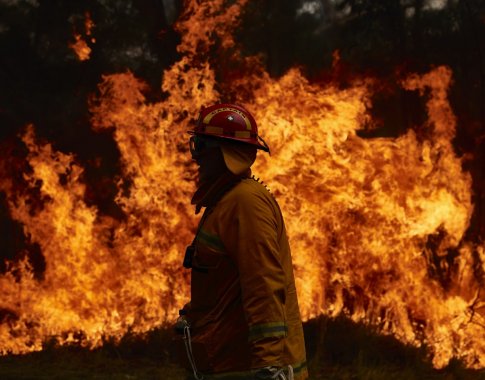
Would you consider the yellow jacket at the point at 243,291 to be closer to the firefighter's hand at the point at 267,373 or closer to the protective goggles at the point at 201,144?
the firefighter's hand at the point at 267,373

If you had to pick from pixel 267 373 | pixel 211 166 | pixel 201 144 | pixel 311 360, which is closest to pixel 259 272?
pixel 267 373

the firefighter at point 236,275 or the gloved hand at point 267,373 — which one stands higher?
the firefighter at point 236,275

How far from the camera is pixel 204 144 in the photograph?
3797 millimetres

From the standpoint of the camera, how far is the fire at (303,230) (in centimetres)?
1006

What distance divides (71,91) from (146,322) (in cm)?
617

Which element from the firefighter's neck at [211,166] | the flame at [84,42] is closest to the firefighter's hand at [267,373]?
the firefighter's neck at [211,166]

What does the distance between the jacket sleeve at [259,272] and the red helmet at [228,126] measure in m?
0.36

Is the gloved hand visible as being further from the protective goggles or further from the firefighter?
the protective goggles

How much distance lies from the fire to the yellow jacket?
245 inches

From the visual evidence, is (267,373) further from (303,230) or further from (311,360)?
(303,230)

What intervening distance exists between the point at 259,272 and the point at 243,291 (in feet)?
0.34

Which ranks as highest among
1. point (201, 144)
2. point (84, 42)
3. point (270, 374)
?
point (84, 42)

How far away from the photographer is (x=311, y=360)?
8.88 metres

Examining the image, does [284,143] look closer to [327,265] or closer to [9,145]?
[327,265]
